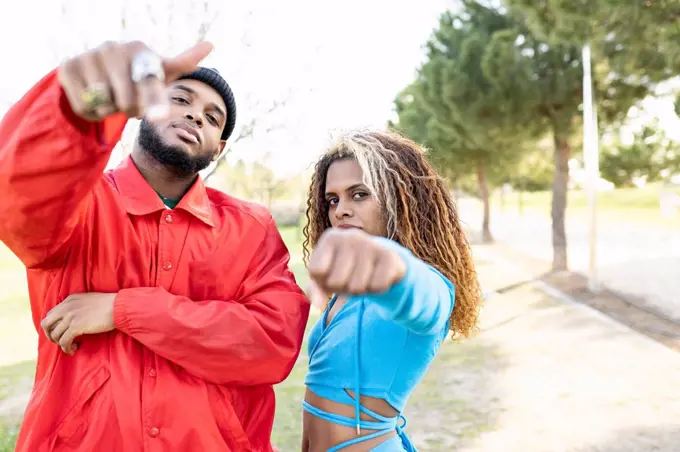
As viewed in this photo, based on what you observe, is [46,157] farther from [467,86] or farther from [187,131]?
[467,86]

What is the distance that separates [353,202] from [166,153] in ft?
1.83

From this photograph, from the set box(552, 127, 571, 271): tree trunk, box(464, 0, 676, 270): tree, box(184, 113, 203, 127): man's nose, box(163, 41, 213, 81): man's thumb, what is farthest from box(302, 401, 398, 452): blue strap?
box(552, 127, 571, 271): tree trunk

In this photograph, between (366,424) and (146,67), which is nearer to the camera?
(146,67)

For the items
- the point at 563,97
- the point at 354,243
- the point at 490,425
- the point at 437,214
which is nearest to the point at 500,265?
the point at 563,97

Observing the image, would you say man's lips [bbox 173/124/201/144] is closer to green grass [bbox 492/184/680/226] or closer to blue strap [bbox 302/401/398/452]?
blue strap [bbox 302/401/398/452]

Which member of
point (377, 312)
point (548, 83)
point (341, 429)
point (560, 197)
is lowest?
point (560, 197)

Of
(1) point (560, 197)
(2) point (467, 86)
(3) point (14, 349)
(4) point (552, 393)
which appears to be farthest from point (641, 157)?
(3) point (14, 349)

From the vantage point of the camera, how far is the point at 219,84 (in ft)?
5.90

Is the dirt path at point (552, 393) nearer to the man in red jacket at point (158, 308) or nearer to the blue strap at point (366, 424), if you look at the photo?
the blue strap at point (366, 424)

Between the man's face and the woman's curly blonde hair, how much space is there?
1.34 feet

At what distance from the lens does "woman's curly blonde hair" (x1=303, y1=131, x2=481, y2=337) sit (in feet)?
6.04

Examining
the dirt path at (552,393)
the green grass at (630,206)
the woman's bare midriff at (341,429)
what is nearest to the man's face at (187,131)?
the woman's bare midriff at (341,429)

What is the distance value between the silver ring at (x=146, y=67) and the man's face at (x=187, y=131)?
0.68 m

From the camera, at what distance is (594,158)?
37.6 feet
